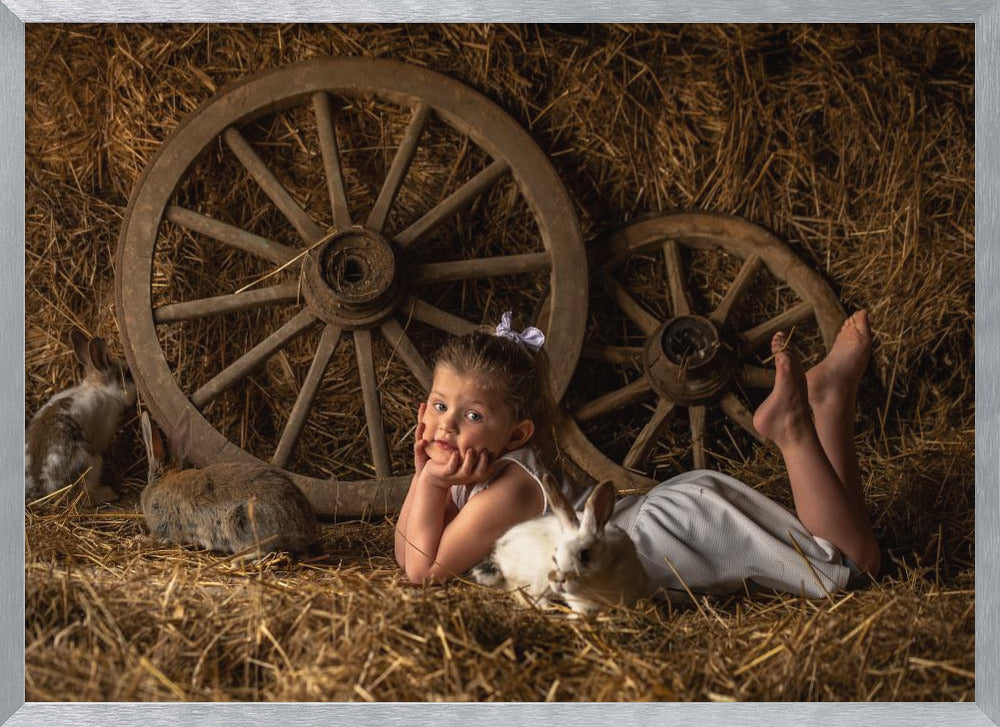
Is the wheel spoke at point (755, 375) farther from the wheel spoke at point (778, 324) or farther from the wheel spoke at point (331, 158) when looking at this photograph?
the wheel spoke at point (331, 158)

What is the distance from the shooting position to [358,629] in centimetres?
135

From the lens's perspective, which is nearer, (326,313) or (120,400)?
(326,313)

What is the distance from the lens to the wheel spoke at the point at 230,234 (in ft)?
6.79

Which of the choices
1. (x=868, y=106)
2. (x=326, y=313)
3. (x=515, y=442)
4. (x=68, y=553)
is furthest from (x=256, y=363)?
(x=868, y=106)

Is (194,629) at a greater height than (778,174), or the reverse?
(778,174)

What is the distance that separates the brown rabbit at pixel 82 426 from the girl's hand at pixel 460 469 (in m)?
0.88

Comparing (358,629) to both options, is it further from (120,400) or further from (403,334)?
(120,400)

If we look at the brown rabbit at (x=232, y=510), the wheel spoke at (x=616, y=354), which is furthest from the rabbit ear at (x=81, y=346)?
the wheel spoke at (x=616, y=354)

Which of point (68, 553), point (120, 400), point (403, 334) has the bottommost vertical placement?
point (68, 553)

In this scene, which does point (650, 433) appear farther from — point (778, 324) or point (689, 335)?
point (778, 324)

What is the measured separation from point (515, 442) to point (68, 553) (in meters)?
0.83

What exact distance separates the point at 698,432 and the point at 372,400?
739mm

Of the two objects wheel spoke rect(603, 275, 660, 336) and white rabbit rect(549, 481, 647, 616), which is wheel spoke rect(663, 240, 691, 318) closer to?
wheel spoke rect(603, 275, 660, 336)

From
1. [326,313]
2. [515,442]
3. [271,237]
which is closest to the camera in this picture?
[515,442]
